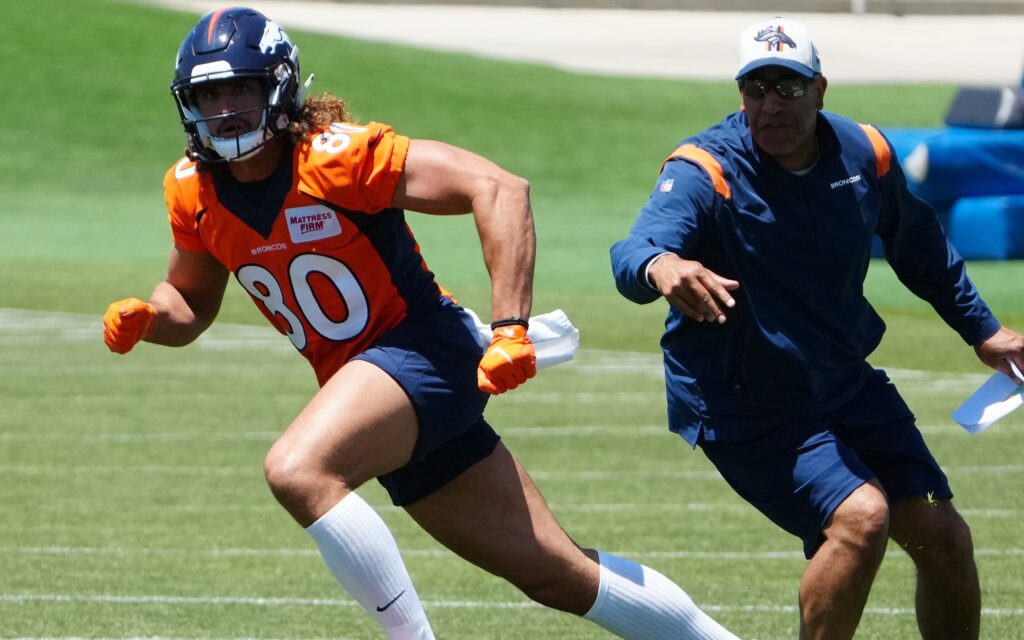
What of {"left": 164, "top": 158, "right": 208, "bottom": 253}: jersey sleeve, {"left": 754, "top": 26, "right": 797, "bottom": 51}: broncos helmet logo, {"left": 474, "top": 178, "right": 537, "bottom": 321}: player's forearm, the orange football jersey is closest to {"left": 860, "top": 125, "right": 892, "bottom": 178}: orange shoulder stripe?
{"left": 754, "top": 26, "right": 797, "bottom": 51}: broncos helmet logo

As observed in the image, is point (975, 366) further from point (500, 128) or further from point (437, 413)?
point (500, 128)

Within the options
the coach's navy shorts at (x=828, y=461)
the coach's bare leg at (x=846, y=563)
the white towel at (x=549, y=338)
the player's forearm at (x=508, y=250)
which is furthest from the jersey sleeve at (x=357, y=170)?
the coach's bare leg at (x=846, y=563)

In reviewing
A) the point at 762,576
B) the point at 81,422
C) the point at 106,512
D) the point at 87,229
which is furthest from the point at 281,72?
the point at 87,229

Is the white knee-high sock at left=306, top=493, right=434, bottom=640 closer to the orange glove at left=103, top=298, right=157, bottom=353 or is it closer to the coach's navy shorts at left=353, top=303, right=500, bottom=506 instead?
the coach's navy shorts at left=353, top=303, right=500, bottom=506

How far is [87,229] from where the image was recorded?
22.1m

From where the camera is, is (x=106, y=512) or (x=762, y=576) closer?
(x=762, y=576)

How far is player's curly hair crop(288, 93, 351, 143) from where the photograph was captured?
5238mm

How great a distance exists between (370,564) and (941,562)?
5.42 ft

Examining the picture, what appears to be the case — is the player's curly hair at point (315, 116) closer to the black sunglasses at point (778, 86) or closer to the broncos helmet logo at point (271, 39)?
the broncos helmet logo at point (271, 39)

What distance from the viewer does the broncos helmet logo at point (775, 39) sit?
16.9ft

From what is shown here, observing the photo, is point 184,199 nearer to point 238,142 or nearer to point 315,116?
point 238,142

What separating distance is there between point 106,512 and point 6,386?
3.94 meters

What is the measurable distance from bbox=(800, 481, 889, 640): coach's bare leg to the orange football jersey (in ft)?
4.31

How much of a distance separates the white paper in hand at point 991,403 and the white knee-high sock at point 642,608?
1.03 metres
